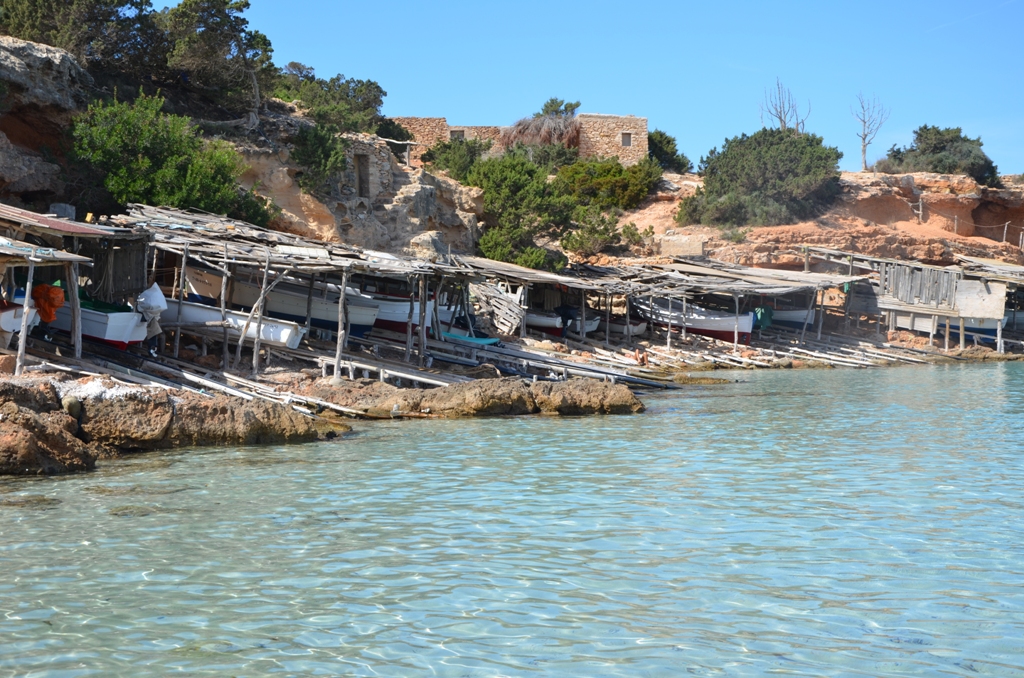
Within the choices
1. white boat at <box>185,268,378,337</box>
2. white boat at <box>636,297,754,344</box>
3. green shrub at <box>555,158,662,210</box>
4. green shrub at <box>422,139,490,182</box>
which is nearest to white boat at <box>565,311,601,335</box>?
white boat at <box>636,297,754,344</box>

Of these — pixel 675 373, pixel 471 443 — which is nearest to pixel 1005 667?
pixel 471 443

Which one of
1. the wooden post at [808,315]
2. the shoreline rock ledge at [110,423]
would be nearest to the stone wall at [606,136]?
the wooden post at [808,315]

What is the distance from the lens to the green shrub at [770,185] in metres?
49.4

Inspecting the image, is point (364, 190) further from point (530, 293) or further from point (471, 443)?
point (471, 443)

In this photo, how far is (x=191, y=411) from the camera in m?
13.9

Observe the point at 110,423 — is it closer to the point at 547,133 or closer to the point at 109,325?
the point at 109,325

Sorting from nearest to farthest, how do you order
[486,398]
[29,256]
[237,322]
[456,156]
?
[29,256] < [486,398] < [237,322] < [456,156]

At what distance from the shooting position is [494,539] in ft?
28.8

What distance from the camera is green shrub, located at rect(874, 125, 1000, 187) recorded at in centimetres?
5666

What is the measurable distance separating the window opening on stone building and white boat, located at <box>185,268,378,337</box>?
1450cm

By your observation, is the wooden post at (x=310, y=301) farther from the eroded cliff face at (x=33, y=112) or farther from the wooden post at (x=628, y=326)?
the wooden post at (x=628, y=326)

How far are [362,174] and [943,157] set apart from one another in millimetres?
36931

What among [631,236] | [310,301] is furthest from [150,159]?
[631,236]

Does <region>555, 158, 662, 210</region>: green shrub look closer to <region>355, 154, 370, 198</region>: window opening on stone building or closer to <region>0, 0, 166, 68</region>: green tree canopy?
<region>355, 154, 370, 198</region>: window opening on stone building
